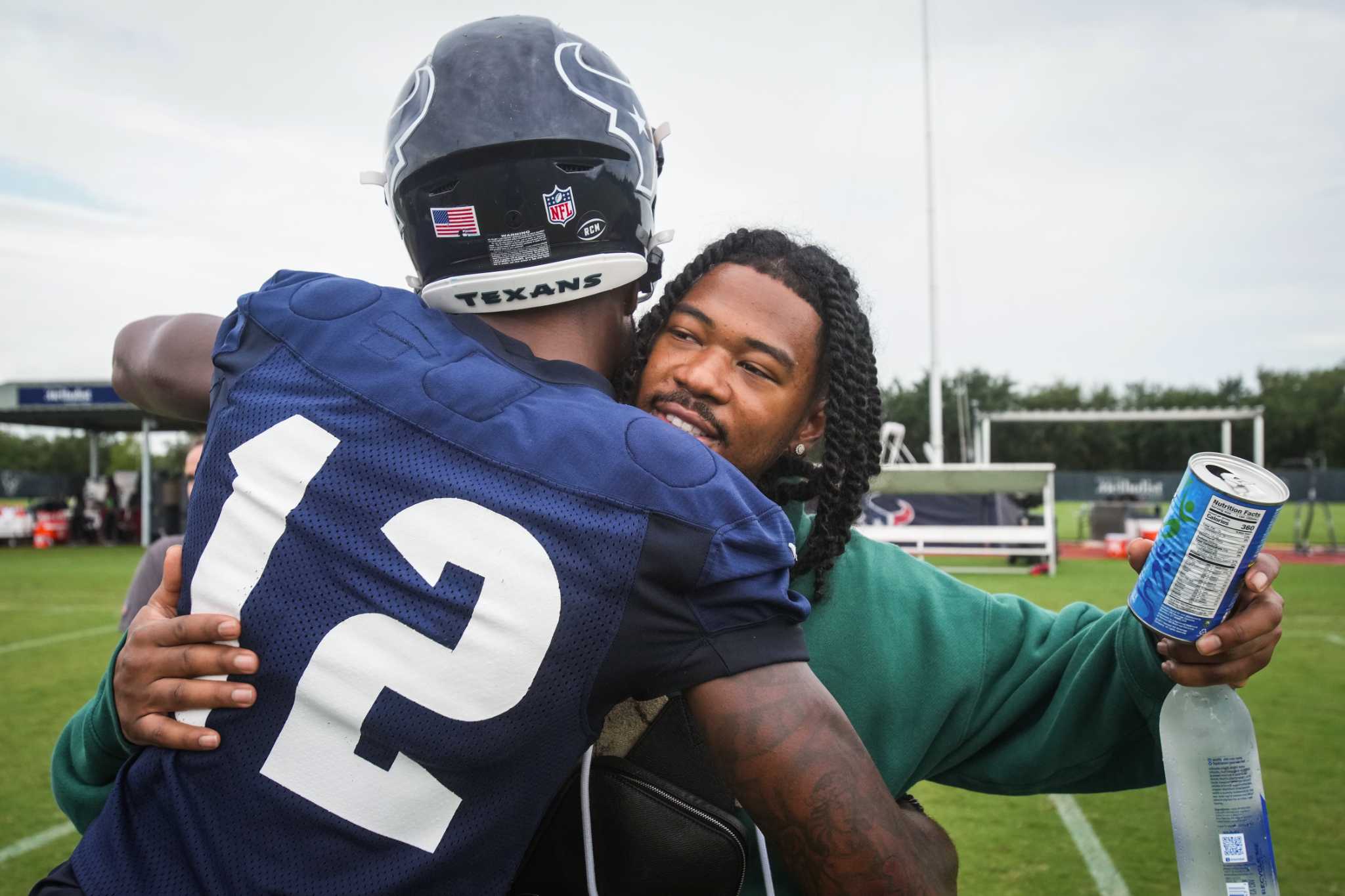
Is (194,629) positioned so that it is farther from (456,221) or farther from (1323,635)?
(1323,635)

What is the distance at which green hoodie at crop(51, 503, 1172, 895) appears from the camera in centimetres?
210

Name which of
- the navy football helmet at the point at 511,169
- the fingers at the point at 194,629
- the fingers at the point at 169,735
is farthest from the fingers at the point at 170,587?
the navy football helmet at the point at 511,169

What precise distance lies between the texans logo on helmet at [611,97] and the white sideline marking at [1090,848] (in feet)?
12.4

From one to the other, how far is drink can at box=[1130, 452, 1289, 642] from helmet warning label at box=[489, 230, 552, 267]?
1.20 metres

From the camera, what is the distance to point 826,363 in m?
2.56

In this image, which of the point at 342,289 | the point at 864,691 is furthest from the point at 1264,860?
the point at 342,289

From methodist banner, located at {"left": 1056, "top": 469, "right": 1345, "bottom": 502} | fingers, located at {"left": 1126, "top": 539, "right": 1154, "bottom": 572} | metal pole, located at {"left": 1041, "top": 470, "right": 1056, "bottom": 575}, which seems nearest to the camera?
fingers, located at {"left": 1126, "top": 539, "right": 1154, "bottom": 572}

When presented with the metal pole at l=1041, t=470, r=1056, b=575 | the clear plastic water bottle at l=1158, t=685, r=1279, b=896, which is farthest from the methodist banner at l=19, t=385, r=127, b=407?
the clear plastic water bottle at l=1158, t=685, r=1279, b=896

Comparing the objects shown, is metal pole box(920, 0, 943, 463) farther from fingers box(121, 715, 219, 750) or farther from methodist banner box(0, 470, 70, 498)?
methodist banner box(0, 470, 70, 498)

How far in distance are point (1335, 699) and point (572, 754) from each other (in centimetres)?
796

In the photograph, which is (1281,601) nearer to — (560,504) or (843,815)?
(843,815)

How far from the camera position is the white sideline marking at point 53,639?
9625mm

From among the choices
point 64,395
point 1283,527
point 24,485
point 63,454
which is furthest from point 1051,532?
point 63,454

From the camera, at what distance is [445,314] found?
5.89ft
